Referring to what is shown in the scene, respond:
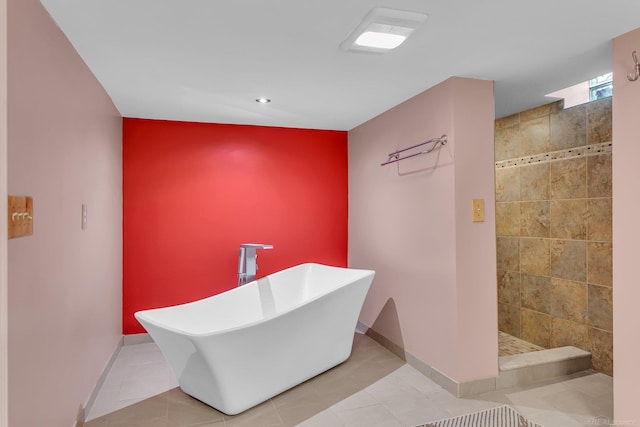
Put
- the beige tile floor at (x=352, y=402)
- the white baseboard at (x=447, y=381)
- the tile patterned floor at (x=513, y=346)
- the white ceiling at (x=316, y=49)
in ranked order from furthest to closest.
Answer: the tile patterned floor at (x=513, y=346)
the white baseboard at (x=447, y=381)
the beige tile floor at (x=352, y=402)
the white ceiling at (x=316, y=49)

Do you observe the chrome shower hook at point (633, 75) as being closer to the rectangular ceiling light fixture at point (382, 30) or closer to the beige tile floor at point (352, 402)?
the rectangular ceiling light fixture at point (382, 30)

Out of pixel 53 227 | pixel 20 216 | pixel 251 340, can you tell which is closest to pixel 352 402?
pixel 251 340

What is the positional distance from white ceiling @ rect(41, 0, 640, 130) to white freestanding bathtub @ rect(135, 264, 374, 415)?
1.46 m

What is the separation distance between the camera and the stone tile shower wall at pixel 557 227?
2934mm

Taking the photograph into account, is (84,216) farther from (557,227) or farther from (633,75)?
(557,227)

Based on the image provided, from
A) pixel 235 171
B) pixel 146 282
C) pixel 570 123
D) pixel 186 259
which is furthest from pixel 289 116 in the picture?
pixel 570 123

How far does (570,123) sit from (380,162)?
1529 mm

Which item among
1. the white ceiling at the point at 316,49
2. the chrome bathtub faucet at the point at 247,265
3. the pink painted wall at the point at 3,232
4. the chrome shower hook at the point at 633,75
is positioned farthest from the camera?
the chrome bathtub faucet at the point at 247,265

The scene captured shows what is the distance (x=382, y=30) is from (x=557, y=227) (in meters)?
2.33

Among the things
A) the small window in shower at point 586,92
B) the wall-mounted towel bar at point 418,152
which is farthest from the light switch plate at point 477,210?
the small window in shower at point 586,92

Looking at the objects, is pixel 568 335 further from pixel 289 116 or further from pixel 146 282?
pixel 146 282

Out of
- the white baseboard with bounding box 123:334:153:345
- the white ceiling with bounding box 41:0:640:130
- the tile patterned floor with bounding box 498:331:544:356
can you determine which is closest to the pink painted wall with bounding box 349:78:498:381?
the white ceiling with bounding box 41:0:640:130

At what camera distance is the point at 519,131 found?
362 cm

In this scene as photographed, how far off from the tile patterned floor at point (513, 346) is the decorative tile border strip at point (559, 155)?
157cm
